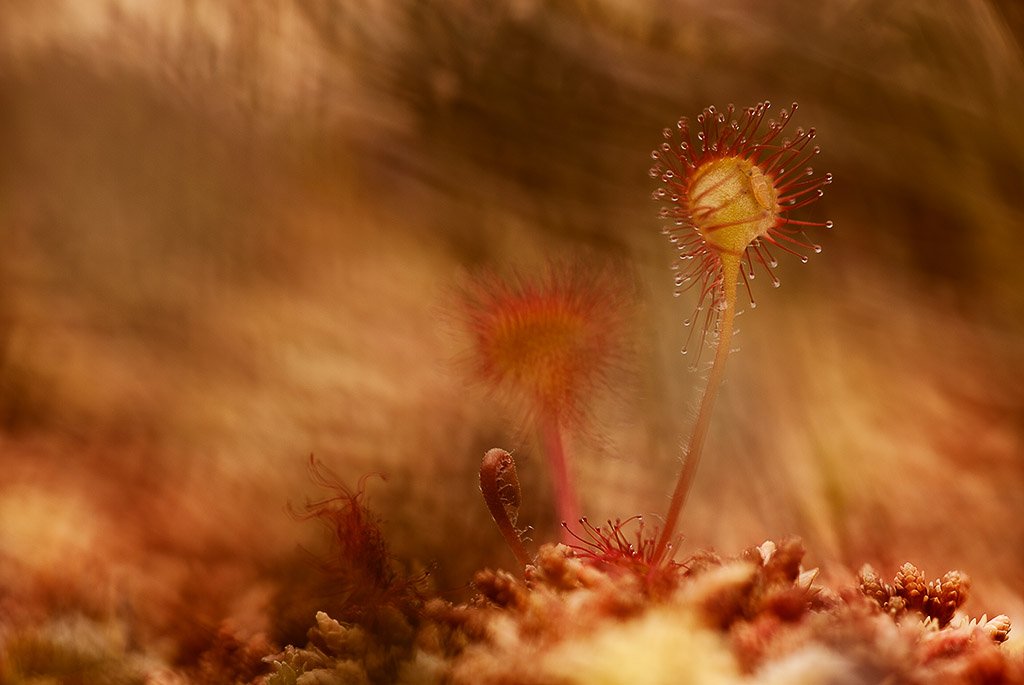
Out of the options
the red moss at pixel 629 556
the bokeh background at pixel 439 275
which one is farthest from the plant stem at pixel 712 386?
the bokeh background at pixel 439 275

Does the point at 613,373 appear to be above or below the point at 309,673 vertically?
above

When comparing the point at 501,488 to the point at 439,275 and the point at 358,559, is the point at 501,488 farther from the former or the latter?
the point at 439,275

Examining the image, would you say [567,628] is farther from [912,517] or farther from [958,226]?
A: [958,226]

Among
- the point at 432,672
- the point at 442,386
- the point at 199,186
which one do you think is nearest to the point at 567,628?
the point at 432,672

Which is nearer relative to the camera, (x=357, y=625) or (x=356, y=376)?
(x=357, y=625)

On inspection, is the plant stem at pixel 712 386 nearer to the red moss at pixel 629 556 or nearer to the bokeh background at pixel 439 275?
the red moss at pixel 629 556

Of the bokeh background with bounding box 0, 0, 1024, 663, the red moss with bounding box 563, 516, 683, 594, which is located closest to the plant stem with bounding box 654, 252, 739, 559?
the red moss with bounding box 563, 516, 683, 594

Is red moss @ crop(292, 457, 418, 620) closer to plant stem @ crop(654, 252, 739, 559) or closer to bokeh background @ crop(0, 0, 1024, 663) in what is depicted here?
Answer: bokeh background @ crop(0, 0, 1024, 663)
